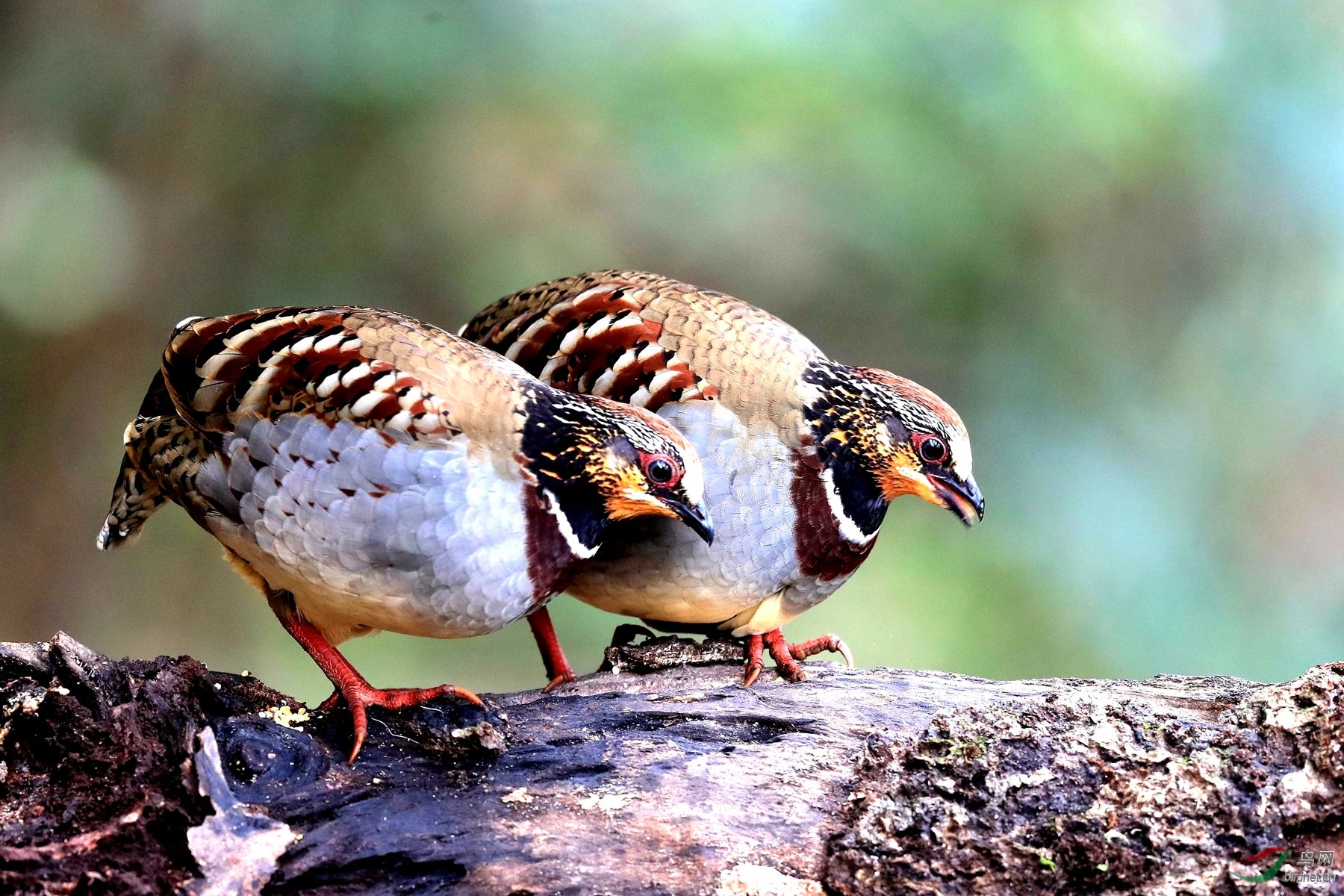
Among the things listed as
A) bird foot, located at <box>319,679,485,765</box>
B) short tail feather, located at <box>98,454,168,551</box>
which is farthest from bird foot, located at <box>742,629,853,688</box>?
short tail feather, located at <box>98,454,168,551</box>

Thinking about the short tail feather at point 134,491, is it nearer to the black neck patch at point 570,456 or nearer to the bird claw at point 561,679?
the black neck patch at point 570,456

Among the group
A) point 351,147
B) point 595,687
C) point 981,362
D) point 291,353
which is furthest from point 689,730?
point 351,147

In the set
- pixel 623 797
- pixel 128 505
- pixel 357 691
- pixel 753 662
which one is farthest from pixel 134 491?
pixel 753 662

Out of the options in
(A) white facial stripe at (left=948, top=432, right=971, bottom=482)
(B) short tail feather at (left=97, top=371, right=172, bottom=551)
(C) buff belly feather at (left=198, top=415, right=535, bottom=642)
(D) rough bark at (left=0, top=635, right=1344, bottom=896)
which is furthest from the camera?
(A) white facial stripe at (left=948, top=432, right=971, bottom=482)

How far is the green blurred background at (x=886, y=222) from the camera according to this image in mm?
5363

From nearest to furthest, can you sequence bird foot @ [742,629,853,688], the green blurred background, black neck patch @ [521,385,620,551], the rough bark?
the rough bark, black neck patch @ [521,385,620,551], bird foot @ [742,629,853,688], the green blurred background

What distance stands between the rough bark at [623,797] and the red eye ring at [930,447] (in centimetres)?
72

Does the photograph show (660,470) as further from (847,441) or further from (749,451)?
(847,441)

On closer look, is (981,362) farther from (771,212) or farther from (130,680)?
(130,680)

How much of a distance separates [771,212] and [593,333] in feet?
7.94

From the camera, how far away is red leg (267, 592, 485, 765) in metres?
2.82

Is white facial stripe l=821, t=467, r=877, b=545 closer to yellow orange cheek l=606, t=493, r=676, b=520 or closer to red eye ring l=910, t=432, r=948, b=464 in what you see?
red eye ring l=910, t=432, r=948, b=464

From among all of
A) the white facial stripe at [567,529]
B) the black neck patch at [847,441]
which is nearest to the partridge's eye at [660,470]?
the white facial stripe at [567,529]

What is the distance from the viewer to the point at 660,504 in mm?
2961
